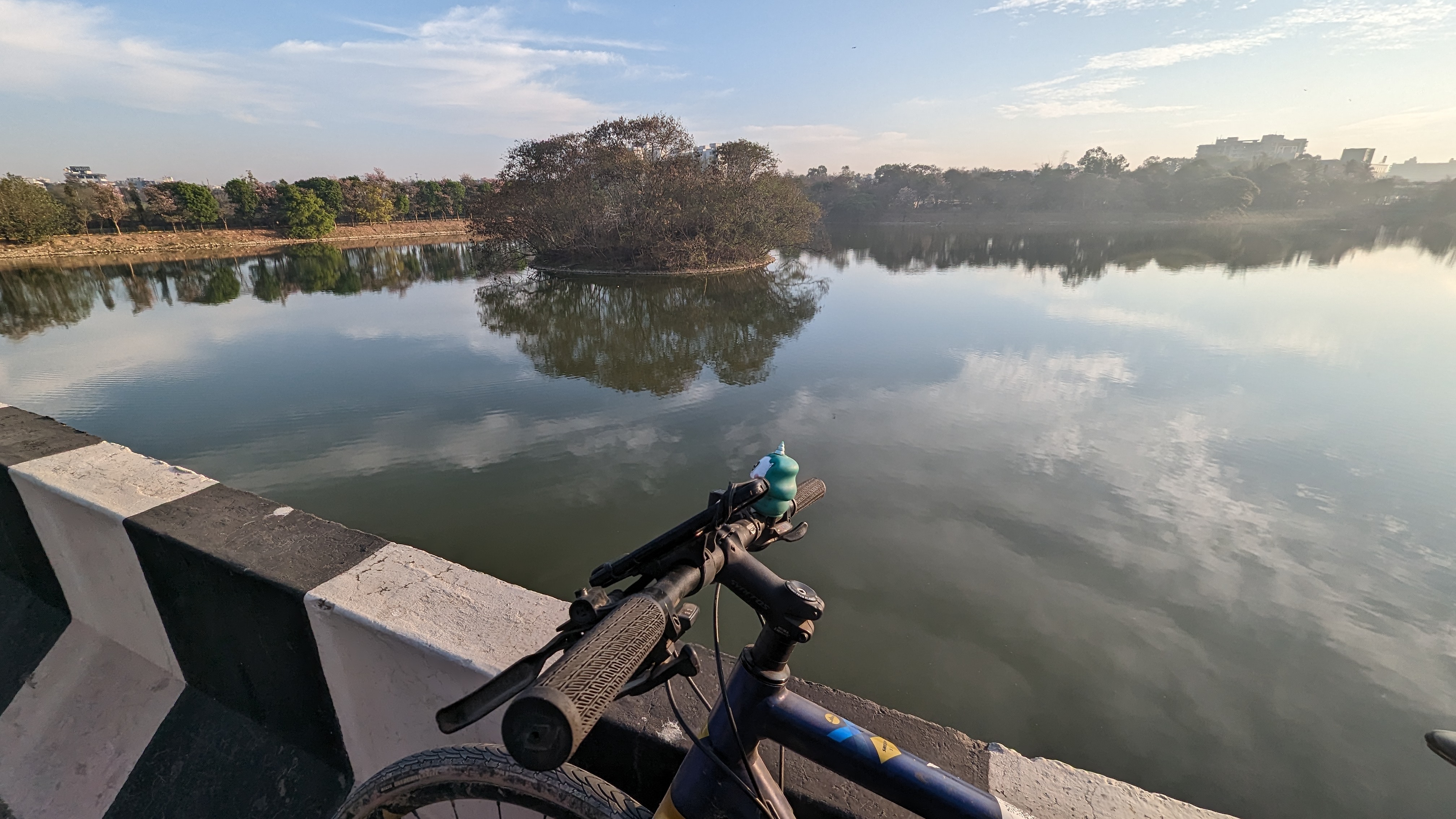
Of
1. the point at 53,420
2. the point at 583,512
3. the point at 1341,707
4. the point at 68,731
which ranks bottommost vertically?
the point at 1341,707

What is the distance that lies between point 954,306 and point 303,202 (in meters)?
44.4

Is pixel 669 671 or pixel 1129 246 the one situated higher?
pixel 669 671

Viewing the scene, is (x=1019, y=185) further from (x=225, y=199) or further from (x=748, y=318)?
(x=225, y=199)

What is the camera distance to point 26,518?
2.03 metres

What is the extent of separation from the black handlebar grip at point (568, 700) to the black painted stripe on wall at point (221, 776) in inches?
58.9

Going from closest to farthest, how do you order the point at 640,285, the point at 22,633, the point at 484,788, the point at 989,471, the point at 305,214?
the point at 484,788 < the point at 22,633 < the point at 989,471 < the point at 640,285 < the point at 305,214

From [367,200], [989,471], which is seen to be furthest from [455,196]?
[989,471]

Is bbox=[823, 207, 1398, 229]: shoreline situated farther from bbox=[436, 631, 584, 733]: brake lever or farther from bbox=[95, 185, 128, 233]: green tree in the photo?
bbox=[436, 631, 584, 733]: brake lever

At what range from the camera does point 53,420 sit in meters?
2.51

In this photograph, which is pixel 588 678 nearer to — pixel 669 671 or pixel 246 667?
pixel 669 671

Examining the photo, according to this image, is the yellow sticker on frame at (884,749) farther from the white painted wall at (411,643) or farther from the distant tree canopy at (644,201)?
the distant tree canopy at (644,201)

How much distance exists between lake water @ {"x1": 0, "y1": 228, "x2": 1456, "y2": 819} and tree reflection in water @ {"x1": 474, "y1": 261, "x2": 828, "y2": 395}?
0.16 m

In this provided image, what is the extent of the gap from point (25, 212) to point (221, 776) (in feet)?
146

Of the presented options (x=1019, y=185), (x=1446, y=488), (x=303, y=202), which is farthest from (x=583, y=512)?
(x=1019, y=185)
